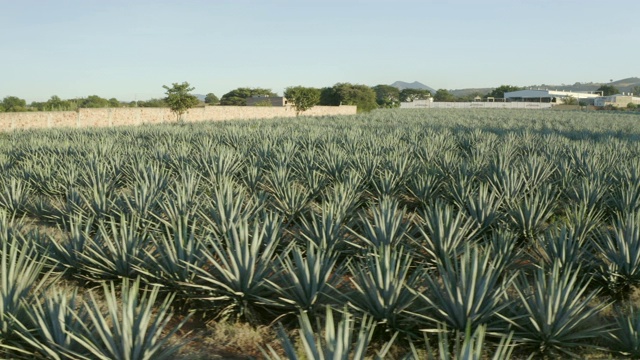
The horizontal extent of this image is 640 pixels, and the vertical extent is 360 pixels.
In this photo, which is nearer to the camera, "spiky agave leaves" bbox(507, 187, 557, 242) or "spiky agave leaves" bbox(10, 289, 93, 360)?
"spiky agave leaves" bbox(10, 289, 93, 360)

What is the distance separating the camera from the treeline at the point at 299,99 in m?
36.8

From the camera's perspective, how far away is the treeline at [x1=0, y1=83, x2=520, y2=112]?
121 feet

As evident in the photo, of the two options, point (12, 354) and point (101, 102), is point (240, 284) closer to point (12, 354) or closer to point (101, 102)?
point (12, 354)

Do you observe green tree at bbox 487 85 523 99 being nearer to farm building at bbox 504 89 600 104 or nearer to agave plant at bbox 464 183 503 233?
farm building at bbox 504 89 600 104

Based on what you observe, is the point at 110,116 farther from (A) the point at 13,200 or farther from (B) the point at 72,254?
(B) the point at 72,254

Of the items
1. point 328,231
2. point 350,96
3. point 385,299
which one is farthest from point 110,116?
point 350,96

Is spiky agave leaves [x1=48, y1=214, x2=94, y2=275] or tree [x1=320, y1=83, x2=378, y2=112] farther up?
tree [x1=320, y1=83, x2=378, y2=112]

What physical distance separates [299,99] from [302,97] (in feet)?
1.02

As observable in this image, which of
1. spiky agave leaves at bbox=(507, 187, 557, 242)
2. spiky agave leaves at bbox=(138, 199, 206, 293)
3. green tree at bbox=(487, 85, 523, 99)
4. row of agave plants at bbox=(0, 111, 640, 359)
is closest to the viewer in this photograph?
row of agave plants at bbox=(0, 111, 640, 359)

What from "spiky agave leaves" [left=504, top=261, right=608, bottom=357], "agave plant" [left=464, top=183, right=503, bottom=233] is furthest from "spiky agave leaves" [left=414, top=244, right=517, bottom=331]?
"agave plant" [left=464, top=183, right=503, bottom=233]

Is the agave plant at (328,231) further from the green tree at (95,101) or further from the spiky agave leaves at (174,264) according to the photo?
the green tree at (95,101)

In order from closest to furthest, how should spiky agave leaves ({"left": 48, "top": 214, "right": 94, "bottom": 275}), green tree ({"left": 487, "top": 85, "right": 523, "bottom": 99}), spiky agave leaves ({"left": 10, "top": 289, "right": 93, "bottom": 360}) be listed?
1. spiky agave leaves ({"left": 10, "top": 289, "right": 93, "bottom": 360})
2. spiky agave leaves ({"left": 48, "top": 214, "right": 94, "bottom": 275})
3. green tree ({"left": 487, "top": 85, "right": 523, "bottom": 99})

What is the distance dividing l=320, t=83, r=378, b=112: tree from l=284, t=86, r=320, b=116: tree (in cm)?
2685

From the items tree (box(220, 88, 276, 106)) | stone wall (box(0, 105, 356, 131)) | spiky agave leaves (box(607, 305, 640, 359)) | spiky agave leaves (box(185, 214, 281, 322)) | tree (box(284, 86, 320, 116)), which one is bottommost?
spiky agave leaves (box(607, 305, 640, 359))
